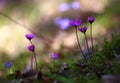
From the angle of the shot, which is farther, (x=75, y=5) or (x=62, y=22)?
(x=75, y=5)

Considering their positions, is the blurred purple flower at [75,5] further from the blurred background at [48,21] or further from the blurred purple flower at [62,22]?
the blurred purple flower at [62,22]

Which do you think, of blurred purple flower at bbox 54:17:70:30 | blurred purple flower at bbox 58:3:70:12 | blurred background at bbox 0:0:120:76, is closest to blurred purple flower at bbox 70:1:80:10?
blurred background at bbox 0:0:120:76

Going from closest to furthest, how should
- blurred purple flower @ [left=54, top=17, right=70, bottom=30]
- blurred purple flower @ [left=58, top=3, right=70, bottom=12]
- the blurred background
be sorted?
the blurred background
blurred purple flower @ [left=54, top=17, right=70, bottom=30]
blurred purple flower @ [left=58, top=3, right=70, bottom=12]

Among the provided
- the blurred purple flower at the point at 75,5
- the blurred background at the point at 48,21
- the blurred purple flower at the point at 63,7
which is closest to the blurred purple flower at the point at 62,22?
the blurred background at the point at 48,21

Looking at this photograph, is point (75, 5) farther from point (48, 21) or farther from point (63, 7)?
point (48, 21)

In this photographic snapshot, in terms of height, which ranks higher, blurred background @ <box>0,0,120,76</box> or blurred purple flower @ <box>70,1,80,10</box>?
blurred purple flower @ <box>70,1,80,10</box>

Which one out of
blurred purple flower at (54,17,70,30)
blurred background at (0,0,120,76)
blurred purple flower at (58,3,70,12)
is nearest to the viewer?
blurred background at (0,0,120,76)

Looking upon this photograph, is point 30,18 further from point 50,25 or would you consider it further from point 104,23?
point 104,23

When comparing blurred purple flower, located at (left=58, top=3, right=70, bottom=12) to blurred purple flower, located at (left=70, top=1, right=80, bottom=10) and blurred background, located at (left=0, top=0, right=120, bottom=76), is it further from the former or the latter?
blurred purple flower, located at (left=70, top=1, right=80, bottom=10)

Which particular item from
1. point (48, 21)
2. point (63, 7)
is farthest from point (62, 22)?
point (63, 7)
